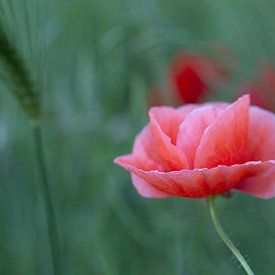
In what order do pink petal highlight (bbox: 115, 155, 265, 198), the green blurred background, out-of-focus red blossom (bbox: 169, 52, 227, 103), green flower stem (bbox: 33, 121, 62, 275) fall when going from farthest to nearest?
out-of-focus red blossom (bbox: 169, 52, 227, 103), the green blurred background, green flower stem (bbox: 33, 121, 62, 275), pink petal highlight (bbox: 115, 155, 265, 198)

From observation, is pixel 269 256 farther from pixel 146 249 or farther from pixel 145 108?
pixel 145 108

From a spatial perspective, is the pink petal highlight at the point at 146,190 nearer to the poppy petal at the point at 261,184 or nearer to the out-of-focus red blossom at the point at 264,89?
the poppy petal at the point at 261,184

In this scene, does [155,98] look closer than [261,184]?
No

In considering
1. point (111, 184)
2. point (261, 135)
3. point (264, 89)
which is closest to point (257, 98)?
point (264, 89)

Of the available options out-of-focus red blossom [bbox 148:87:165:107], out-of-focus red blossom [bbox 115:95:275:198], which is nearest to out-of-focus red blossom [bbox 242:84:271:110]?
out-of-focus red blossom [bbox 148:87:165:107]

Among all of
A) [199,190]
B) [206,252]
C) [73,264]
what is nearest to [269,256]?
[206,252]

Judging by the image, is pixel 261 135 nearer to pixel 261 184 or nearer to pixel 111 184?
pixel 261 184

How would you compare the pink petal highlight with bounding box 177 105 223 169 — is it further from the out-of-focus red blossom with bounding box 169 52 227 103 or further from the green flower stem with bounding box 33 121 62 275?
the out-of-focus red blossom with bounding box 169 52 227 103
